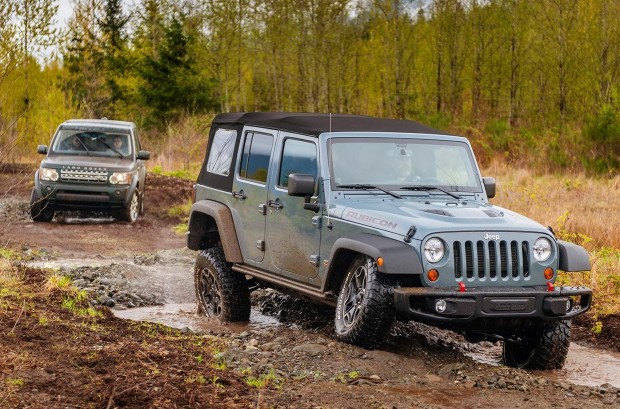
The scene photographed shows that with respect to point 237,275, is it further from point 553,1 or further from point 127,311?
point 553,1

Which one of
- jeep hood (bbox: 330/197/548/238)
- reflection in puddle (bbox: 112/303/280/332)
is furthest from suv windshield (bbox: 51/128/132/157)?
jeep hood (bbox: 330/197/548/238)

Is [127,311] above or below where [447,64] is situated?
below

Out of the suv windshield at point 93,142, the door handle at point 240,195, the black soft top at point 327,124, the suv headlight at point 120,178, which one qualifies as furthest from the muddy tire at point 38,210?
the black soft top at point 327,124

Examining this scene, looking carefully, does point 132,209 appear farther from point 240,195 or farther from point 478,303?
point 478,303

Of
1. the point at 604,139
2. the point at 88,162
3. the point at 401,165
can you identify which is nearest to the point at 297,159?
the point at 401,165

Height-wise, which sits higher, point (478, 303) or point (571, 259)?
point (571, 259)

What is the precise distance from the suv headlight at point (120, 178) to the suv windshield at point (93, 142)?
0.74 m

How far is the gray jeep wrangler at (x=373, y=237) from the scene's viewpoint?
7.30 meters

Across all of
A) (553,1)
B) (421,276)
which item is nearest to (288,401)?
(421,276)

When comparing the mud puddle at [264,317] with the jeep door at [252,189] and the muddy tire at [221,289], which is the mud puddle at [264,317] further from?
the jeep door at [252,189]

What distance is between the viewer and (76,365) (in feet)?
21.8

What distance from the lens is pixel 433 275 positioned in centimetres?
728

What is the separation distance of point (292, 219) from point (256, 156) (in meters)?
0.98

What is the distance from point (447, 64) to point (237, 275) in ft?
96.3
